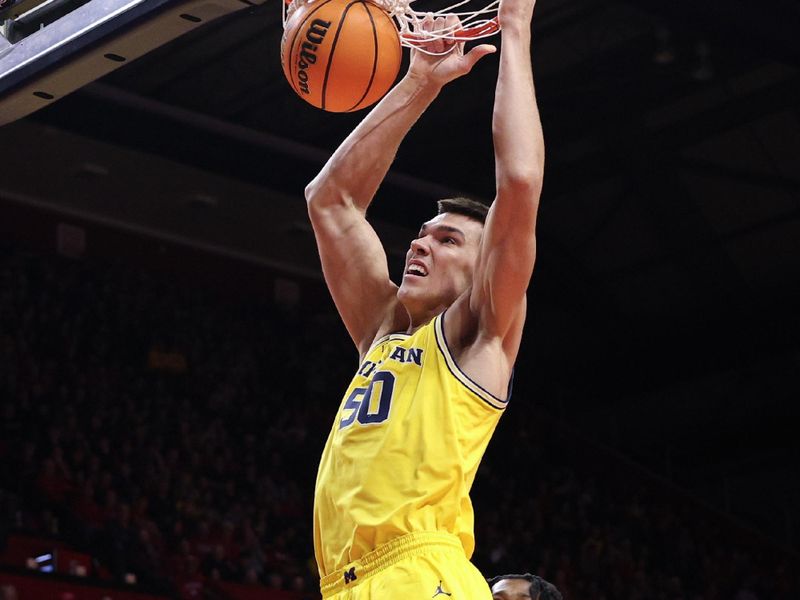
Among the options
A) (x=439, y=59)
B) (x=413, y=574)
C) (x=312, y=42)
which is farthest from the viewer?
(x=312, y=42)

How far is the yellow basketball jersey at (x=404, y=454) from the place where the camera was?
2.91m

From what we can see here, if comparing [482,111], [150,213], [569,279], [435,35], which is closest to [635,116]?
[482,111]

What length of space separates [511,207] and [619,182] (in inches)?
572

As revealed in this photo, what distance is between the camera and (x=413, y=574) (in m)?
2.85

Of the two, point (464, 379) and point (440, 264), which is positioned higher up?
point (440, 264)

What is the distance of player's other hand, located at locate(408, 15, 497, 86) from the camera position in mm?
3604

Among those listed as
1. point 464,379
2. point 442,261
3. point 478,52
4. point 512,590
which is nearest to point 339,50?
point 478,52

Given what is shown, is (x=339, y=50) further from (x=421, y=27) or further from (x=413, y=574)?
(x=413, y=574)

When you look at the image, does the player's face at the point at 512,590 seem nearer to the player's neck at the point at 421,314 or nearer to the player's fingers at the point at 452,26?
the player's neck at the point at 421,314

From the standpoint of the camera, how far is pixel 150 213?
16203 mm

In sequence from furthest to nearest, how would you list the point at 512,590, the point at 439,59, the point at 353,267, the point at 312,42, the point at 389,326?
the point at 512,590
the point at 312,42
the point at 439,59
the point at 353,267
the point at 389,326

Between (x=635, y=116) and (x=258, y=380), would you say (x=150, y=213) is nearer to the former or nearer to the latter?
(x=258, y=380)

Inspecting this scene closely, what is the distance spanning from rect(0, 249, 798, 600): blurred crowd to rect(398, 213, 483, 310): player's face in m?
6.73

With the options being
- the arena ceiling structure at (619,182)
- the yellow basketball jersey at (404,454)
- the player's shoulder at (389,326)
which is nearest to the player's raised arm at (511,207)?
the yellow basketball jersey at (404,454)
